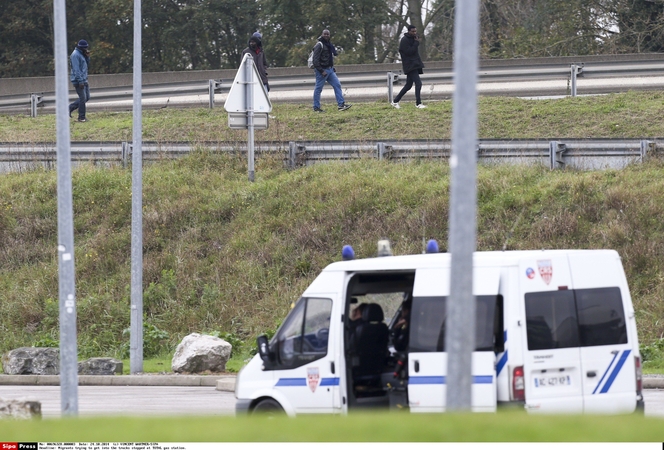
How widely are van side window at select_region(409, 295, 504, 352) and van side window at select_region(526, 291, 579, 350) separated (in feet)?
0.86

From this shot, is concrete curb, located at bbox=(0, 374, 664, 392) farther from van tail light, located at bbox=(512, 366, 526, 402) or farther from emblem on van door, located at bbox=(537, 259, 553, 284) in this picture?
emblem on van door, located at bbox=(537, 259, 553, 284)

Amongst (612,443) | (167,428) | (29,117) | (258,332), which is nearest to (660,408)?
(612,443)

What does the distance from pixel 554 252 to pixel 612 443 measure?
3217 mm

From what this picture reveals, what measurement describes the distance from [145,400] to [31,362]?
3851 millimetres

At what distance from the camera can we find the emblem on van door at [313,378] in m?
9.46

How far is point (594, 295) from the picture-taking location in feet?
28.6

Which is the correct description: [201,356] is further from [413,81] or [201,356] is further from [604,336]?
[413,81]

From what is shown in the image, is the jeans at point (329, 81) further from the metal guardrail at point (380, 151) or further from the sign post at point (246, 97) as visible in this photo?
the sign post at point (246, 97)

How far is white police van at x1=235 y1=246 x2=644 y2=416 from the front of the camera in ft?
27.5

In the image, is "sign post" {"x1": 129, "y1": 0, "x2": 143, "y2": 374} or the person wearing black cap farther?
the person wearing black cap

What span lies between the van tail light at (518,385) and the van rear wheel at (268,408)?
8.08 ft

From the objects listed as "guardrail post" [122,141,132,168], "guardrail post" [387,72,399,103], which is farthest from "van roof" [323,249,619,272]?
"guardrail post" [387,72,399,103]

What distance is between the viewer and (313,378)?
31.1 feet

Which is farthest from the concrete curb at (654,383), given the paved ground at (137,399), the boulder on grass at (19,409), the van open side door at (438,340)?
the boulder on grass at (19,409)
